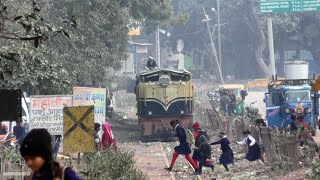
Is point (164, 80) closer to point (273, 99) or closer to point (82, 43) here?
point (273, 99)

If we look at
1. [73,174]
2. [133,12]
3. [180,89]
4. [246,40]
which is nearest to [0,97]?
[73,174]

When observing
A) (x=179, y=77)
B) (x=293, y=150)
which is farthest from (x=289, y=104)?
(x=293, y=150)

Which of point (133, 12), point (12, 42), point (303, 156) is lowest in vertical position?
point (303, 156)

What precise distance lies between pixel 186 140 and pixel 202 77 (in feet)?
224

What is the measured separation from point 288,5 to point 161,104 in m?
13.1

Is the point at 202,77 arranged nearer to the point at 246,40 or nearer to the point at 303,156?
the point at 246,40

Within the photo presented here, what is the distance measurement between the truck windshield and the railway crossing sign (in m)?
11.0

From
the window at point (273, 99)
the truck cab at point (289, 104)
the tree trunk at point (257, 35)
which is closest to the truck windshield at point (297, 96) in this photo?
the truck cab at point (289, 104)

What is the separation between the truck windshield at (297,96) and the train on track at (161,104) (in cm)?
403

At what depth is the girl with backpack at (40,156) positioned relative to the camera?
6.11 m

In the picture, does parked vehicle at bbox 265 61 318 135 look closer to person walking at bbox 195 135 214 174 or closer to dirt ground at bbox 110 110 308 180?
dirt ground at bbox 110 110 308 180

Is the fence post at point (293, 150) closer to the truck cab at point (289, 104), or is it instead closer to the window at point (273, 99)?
the truck cab at point (289, 104)

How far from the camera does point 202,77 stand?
89.9 metres

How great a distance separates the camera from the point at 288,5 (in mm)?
43656
